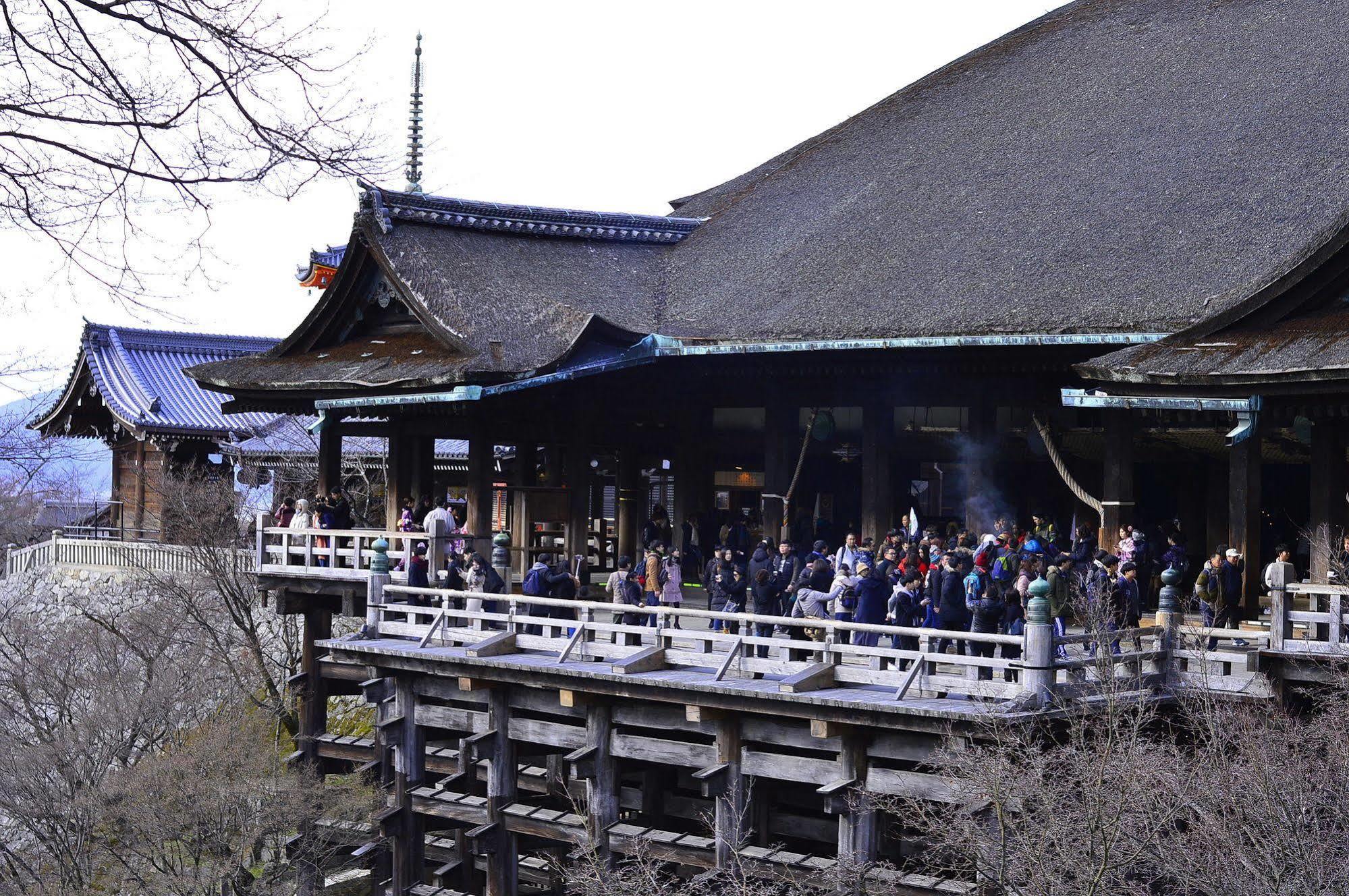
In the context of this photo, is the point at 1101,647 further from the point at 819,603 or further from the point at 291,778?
the point at 291,778

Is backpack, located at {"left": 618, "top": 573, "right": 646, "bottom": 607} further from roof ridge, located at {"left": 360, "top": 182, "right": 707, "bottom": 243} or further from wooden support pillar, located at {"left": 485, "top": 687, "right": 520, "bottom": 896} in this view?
roof ridge, located at {"left": 360, "top": 182, "right": 707, "bottom": 243}

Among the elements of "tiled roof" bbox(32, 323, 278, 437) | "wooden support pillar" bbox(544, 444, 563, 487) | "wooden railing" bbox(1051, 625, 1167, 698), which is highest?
"tiled roof" bbox(32, 323, 278, 437)

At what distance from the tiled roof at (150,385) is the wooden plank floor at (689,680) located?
22734mm

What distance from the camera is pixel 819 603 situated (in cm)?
1833

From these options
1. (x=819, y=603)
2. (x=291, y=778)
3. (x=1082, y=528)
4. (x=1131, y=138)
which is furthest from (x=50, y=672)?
(x=1131, y=138)

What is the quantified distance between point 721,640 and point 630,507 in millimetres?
11613

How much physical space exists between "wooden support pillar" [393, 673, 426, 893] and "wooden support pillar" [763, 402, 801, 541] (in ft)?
19.5

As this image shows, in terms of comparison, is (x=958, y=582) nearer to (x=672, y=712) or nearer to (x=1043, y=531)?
(x=672, y=712)

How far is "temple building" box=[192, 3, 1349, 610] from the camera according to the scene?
19.6m

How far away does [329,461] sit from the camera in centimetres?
2678

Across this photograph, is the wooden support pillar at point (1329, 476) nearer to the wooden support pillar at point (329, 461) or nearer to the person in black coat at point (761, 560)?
the person in black coat at point (761, 560)

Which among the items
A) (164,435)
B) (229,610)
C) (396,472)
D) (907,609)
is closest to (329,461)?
(396,472)

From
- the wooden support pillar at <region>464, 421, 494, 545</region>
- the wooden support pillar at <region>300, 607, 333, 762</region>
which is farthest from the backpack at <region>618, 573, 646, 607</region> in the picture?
the wooden support pillar at <region>300, 607, 333, 762</region>

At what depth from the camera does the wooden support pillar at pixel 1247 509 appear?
705 inches
